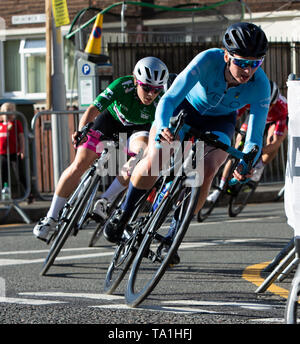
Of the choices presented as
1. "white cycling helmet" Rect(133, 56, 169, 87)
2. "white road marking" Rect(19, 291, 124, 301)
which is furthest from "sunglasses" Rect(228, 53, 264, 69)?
"white road marking" Rect(19, 291, 124, 301)

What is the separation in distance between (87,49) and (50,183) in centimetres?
310

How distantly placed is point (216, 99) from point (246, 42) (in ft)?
2.11

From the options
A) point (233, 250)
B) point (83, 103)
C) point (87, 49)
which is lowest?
point (233, 250)

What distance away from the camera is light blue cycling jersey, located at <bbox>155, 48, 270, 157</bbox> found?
543 cm

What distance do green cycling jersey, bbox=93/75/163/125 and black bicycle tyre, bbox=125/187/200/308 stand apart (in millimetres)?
2252

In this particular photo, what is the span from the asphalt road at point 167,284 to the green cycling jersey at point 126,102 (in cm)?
139

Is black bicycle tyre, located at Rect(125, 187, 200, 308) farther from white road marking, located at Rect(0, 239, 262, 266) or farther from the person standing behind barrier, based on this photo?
the person standing behind barrier

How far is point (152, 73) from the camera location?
679 centimetres

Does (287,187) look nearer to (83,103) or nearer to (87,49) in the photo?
(83,103)

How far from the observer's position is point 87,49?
49.8ft

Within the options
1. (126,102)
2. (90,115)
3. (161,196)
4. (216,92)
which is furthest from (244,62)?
(90,115)

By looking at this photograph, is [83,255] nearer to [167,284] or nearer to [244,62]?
[167,284]
